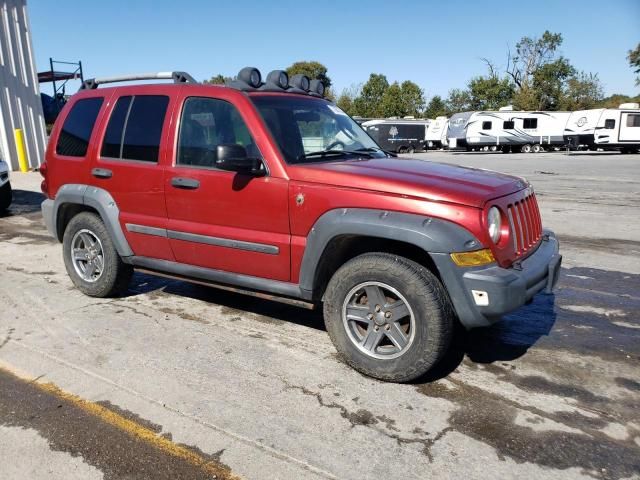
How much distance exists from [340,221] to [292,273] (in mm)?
599

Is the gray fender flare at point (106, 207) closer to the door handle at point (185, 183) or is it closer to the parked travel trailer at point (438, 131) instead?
the door handle at point (185, 183)

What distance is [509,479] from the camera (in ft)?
8.07

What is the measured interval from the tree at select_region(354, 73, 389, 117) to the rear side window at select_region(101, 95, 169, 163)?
227ft

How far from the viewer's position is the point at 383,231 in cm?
320

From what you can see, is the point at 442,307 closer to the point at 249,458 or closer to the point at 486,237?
the point at 486,237

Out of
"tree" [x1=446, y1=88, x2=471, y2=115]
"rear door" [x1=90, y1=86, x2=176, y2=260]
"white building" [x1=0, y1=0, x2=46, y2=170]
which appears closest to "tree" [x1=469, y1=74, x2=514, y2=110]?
"tree" [x1=446, y1=88, x2=471, y2=115]

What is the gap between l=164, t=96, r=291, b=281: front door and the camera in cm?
371

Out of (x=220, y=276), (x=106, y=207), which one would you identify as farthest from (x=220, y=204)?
(x=106, y=207)

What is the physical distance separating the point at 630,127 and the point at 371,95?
42936 mm

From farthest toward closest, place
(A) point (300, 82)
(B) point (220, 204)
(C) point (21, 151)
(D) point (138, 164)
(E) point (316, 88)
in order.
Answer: (C) point (21, 151) < (E) point (316, 88) < (A) point (300, 82) < (D) point (138, 164) < (B) point (220, 204)

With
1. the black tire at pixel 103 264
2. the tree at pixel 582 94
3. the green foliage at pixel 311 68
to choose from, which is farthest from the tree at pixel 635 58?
the black tire at pixel 103 264

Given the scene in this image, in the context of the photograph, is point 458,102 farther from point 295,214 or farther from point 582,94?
point 295,214

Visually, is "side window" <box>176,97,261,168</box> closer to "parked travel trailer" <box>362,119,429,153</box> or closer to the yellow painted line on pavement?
the yellow painted line on pavement

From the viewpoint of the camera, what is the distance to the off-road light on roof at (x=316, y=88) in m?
4.87
